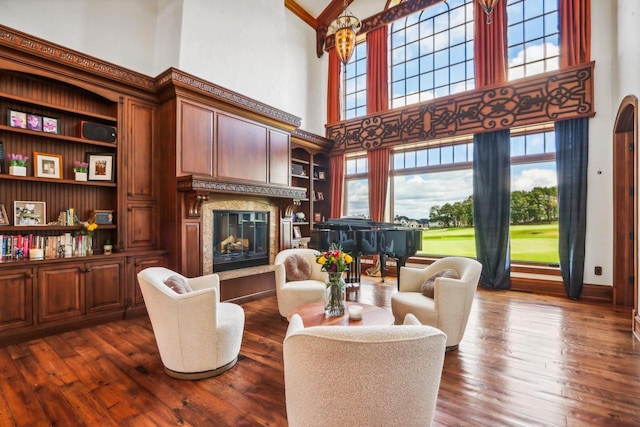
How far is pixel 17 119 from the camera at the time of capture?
3.48 m

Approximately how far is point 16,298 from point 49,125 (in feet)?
6.59

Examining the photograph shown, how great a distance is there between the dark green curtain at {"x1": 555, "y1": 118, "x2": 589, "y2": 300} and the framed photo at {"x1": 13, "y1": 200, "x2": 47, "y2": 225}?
23.9ft

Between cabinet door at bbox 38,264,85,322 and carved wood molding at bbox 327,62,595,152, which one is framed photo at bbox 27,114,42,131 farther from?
carved wood molding at bbox 327,62,595,152

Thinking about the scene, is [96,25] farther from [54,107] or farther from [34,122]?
[34,122]

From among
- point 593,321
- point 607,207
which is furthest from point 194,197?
point 607,207

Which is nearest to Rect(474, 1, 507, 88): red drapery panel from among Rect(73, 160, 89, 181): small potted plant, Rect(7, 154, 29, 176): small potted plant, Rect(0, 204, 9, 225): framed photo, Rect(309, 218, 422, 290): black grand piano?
Rect(309, 218, 422, 290): black grand piano

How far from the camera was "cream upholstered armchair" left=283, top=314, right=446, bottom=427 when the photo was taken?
3.86ft

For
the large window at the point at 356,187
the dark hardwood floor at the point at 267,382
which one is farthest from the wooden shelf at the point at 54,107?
the large window at the point at 356,187

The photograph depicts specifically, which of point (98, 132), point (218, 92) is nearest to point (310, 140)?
point (218, 92)

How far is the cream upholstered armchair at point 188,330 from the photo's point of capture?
2393 millimetres

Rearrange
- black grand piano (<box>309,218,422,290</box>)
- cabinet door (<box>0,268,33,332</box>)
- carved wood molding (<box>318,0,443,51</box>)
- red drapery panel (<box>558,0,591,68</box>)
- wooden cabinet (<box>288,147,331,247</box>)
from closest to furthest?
cabinet door (<box>0,268,33,332</box>)
black grand piano (<box>309,218,422,290</box>)
red drapery panel (<box>558,0,591,68</box>)
carved wood molding (<box>318,0,443,51</box>)
wooden cabinet (<box>288,147,331,247</box>)

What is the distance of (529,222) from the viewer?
5504 millimetres

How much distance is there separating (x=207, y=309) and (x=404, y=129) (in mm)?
5445

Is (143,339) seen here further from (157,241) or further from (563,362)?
(563,362)
